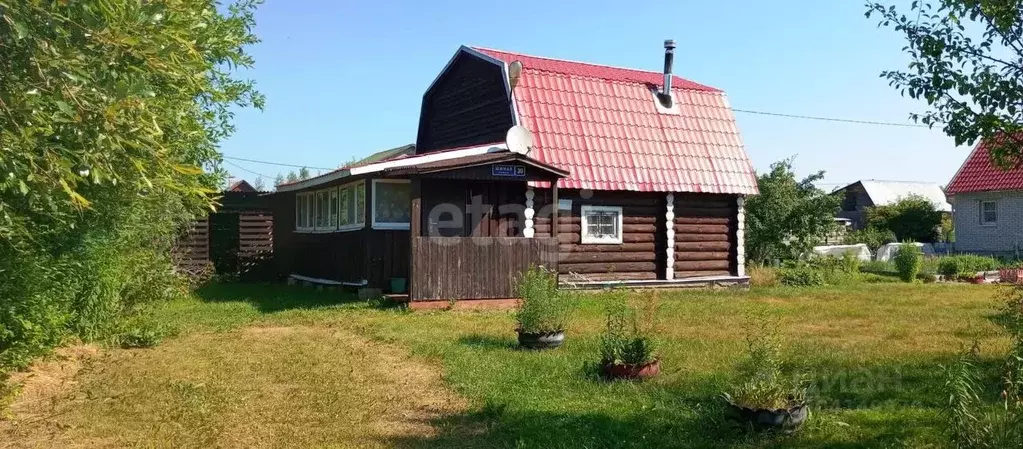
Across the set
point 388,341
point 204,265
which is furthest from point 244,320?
point 204,265

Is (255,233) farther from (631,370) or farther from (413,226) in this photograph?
(631,370)

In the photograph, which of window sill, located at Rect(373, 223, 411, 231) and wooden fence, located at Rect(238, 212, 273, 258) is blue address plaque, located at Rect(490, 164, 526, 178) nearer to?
window sill, located at Rect(373, 223, 411, 231)

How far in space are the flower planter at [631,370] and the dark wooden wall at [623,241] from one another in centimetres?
858

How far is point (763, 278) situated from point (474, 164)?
9.75m

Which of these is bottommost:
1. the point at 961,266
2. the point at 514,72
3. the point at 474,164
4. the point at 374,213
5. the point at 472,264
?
the point at 961,266

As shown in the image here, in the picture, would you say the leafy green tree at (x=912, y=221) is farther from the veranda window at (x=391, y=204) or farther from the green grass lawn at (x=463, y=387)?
the veranda window at (x=391, y=204)

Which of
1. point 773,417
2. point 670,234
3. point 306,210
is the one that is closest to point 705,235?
point 670,234

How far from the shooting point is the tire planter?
17.5ft

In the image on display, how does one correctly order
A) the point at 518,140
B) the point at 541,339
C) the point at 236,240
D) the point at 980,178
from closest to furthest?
the point at 541,339, the point at 518,140, the point at 236,240, the point at 980,178

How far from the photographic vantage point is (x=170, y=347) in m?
9.91

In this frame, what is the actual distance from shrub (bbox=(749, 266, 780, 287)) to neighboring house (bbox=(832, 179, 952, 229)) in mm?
37731

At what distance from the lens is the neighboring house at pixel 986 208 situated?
2742 cm

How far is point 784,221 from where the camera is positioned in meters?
23.6

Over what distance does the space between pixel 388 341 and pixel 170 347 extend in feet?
9.13
